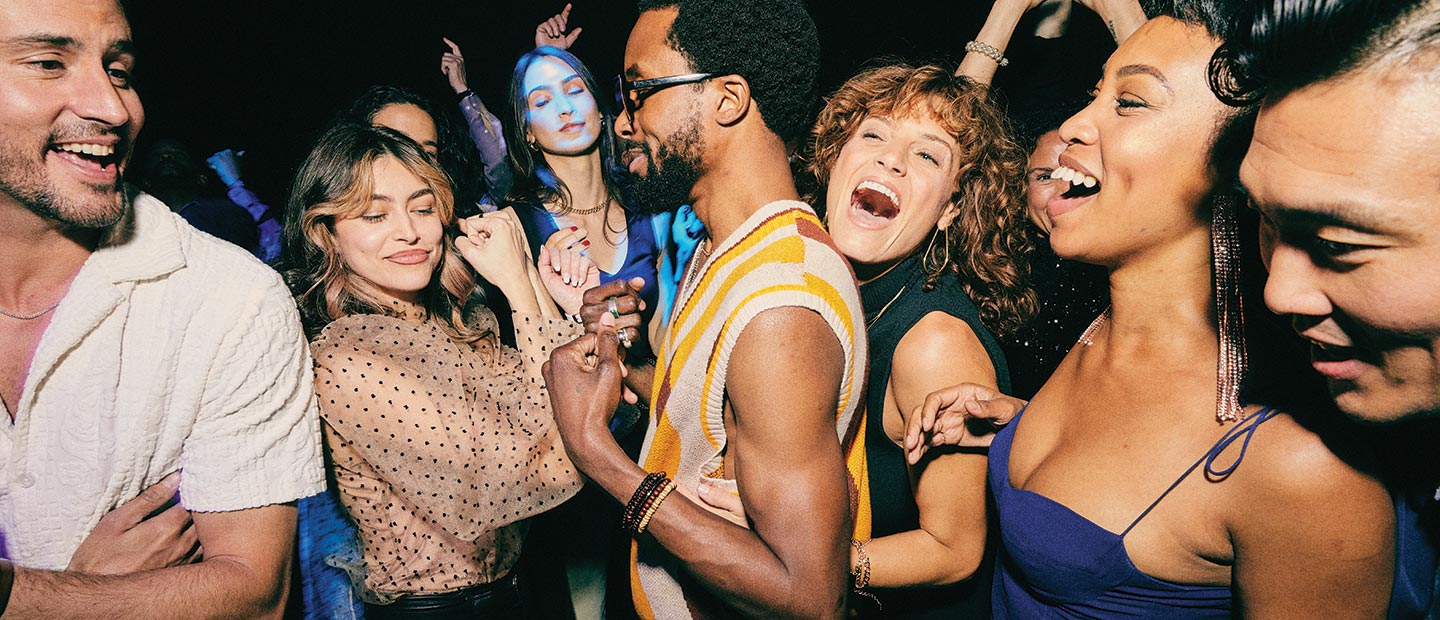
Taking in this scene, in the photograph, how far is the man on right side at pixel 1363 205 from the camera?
827 mm

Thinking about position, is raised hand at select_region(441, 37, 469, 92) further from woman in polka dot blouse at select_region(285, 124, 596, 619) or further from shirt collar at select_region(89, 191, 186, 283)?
shirt collar at select_region(89, 191, 186, 283)

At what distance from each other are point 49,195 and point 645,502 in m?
1.28

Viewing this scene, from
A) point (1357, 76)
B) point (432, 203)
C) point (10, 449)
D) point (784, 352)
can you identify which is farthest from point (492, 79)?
point (1357, 76)

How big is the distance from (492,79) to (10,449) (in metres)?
3.57

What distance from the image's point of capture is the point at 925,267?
7.32ft

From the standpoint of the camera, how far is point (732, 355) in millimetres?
1448

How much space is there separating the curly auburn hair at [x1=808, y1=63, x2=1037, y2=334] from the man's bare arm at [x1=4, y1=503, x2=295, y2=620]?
5.75 feet

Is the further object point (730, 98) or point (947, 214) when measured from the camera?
point (947, 214)

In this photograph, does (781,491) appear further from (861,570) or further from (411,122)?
(411,122)

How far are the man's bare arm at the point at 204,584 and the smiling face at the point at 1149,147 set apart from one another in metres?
1.77

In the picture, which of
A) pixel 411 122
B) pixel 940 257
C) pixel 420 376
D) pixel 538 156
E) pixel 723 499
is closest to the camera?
pixel 723 499

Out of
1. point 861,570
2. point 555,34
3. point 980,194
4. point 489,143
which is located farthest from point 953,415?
point 555,34

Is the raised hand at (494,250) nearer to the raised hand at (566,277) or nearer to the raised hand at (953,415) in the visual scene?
the raised hand at (566,277)

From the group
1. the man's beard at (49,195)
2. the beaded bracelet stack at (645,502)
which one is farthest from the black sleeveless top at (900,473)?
the man's beard at (49,195)
